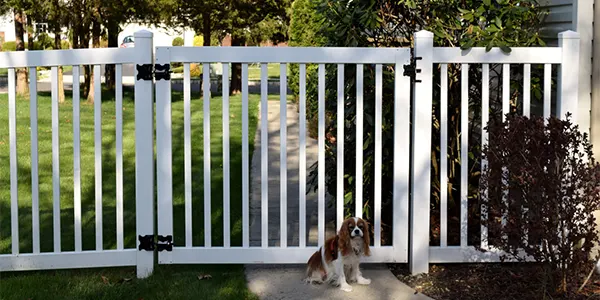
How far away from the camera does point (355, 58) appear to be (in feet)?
18.0

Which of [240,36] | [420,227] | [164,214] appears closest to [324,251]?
[420,227]

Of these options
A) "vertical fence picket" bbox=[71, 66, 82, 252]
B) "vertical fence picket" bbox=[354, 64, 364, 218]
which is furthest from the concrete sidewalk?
"vertical fence picket" bbox=[71, 66, 82, 252]

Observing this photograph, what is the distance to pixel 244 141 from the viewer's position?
18.2ft

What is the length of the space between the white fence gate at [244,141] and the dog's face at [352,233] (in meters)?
0.42

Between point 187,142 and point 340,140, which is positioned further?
point 340,140

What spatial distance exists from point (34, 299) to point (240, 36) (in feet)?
72.1

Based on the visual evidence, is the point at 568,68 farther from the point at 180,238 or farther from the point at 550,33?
the point at 180,238

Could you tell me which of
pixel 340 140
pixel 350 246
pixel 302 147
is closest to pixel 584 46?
pixel 340 140

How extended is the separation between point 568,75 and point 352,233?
1.87m

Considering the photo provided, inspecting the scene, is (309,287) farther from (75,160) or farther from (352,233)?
(75,160)

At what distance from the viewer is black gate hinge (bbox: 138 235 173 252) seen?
550cm

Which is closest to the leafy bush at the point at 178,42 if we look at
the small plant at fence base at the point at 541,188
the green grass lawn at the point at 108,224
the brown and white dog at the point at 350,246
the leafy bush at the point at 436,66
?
the green grass lawn at the point at 108,224

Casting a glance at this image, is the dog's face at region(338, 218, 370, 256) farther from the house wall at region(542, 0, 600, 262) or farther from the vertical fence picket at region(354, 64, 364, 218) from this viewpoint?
the house wall at region(542, 0, 600, 262)

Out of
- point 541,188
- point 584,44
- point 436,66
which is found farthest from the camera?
point 436,66
